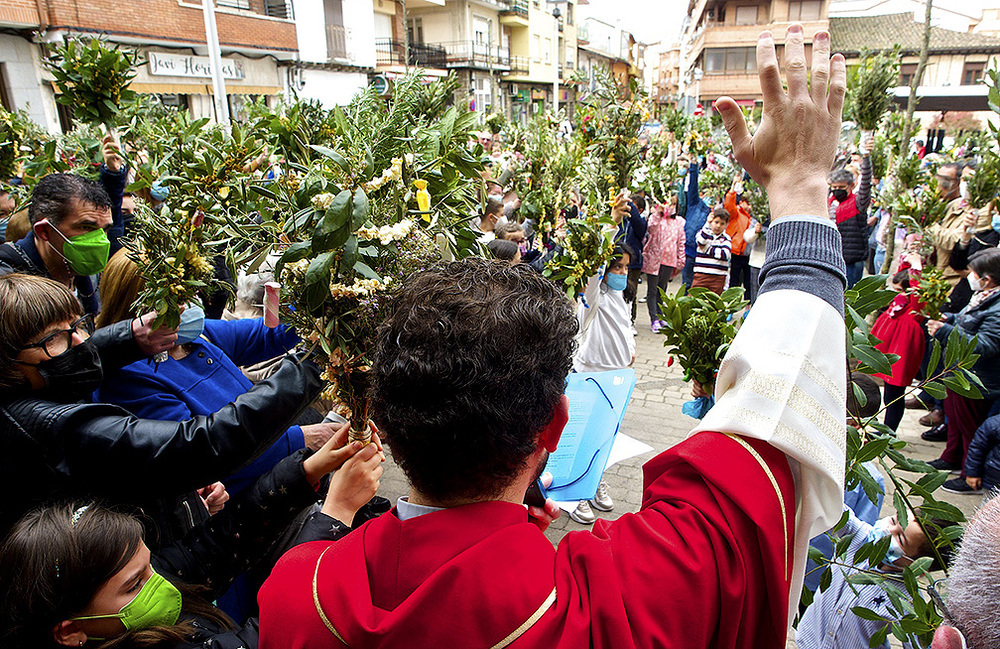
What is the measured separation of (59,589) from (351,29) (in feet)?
77.0

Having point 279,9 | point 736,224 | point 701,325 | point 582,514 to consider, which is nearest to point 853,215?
point 736,224

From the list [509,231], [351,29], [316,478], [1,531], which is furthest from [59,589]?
[351,29]

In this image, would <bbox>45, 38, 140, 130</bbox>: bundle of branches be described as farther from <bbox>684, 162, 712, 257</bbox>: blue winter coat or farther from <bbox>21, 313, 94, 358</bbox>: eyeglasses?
<bbox>684, 162, 712, 257</bbox>: blue winter coat

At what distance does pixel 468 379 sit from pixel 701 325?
1.63 m

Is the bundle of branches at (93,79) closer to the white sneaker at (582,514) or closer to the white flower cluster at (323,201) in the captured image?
the white flower cluster at (323,201)

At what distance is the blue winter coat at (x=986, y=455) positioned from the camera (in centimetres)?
369

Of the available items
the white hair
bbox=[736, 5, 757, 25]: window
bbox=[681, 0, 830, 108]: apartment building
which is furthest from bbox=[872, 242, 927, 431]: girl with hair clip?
bbox=[736, 5, 757, 25]: window

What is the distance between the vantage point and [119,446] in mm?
1689

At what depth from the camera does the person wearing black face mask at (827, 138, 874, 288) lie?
696 centimetres

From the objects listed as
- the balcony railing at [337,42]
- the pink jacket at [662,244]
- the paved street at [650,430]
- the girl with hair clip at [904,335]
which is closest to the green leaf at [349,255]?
the paved street at [650,430]

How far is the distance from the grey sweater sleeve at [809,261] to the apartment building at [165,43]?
11215mm

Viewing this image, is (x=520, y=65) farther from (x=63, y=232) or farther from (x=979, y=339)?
(x=63, y=232)

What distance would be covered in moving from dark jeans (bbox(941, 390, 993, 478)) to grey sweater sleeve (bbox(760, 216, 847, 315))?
13.7 feet

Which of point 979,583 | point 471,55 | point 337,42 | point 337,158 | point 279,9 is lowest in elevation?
point 979,583
